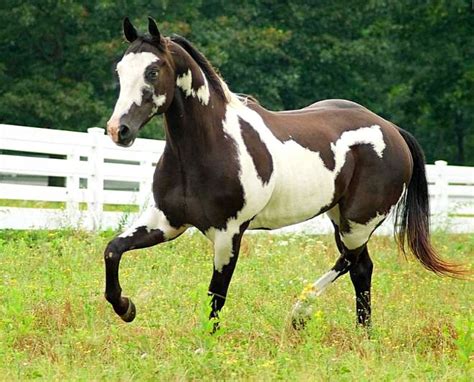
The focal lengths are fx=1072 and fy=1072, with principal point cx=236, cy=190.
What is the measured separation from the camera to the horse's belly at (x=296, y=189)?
7305 millimetres

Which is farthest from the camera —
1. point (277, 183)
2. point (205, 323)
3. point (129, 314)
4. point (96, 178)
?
point (96, 178)

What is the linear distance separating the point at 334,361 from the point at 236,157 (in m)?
1.52

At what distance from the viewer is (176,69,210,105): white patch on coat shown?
684 cm

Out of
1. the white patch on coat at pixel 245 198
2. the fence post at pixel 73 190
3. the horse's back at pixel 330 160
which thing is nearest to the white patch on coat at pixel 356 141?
the horse's back at pixel 330 160

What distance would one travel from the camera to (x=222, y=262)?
6914 mm

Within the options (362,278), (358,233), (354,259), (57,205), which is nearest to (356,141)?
(358,233)

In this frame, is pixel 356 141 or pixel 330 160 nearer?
pixel 330 160

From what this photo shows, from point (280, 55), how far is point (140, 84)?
27.5m

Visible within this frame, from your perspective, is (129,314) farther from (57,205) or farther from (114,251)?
(57,205)

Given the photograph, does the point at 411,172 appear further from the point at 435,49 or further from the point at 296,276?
the point at 435,49

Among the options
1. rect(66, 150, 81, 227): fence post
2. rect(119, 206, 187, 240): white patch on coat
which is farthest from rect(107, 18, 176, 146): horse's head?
rect(66, 150, 81, 227): fence post

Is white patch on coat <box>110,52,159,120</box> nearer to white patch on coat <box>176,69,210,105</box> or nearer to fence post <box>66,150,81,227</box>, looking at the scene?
white patch on coat <box>176,69,210,105</box>

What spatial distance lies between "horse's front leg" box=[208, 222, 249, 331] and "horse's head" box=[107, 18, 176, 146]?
3.03ft

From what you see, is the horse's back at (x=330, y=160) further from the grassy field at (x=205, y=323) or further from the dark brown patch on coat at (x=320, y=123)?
the grassy field at (x=205, y=323)
